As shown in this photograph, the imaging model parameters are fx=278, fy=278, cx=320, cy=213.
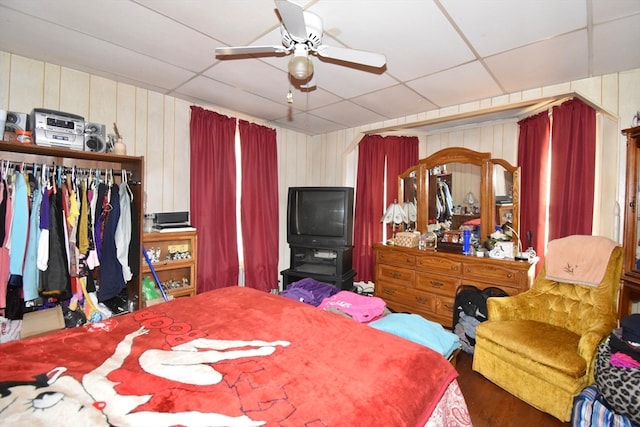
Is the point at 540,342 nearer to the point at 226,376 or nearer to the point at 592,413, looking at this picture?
the point at 592,413

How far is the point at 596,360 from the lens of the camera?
1.58 metres

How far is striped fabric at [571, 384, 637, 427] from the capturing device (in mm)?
1394

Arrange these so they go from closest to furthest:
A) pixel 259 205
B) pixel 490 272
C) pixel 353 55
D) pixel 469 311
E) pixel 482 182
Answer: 1. pixel 353 55
2. pixel 469 311
3. pixel 490 272
4. pixel 482 182
5. pixel 259 205

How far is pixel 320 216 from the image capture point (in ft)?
12.1

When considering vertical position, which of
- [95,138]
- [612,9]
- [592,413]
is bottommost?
[592,413]

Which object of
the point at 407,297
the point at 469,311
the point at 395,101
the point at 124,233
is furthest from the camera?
the point at 407,297

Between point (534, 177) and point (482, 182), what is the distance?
46cm

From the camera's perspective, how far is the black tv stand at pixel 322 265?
3.52m

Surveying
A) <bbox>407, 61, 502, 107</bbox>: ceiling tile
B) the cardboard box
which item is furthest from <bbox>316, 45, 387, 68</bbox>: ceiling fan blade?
→ the cardboard box

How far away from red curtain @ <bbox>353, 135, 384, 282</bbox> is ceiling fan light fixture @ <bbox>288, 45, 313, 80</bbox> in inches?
101

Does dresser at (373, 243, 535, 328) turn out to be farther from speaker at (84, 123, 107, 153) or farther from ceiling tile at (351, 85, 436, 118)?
speaker at (84, 123, 107, 153)

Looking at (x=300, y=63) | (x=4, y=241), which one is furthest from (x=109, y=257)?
(x=300, y=63)

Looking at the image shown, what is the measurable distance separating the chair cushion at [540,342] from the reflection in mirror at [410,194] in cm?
166

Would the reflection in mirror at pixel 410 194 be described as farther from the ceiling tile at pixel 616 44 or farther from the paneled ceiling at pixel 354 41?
the ceiling tile at pixel 616 44
